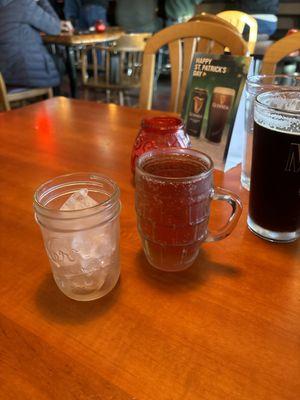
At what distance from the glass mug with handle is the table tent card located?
0.26m

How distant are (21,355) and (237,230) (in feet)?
1.10

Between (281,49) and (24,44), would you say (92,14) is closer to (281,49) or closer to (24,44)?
(24,44)

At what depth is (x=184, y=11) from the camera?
4832 mm

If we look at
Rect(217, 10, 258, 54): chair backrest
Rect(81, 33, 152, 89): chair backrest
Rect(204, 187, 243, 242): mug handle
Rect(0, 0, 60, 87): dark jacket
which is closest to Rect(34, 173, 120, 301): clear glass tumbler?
Rect(204, 187, 243, 242): mug handle

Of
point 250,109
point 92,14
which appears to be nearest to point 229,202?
point 250,109

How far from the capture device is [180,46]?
123 cm

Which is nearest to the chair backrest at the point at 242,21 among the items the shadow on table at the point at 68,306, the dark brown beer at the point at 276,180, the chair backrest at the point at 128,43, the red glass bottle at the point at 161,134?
the red glass bottle at the point at 161,134

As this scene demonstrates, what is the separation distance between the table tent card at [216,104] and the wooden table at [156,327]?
18cm

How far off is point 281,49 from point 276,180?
30.4 inches

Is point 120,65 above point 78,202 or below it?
below

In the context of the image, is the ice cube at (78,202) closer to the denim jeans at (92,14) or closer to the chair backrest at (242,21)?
the chair backrest at (242,21)

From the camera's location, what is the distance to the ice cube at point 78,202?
1.37 feet

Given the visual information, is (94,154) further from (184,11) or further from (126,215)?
(184,11)

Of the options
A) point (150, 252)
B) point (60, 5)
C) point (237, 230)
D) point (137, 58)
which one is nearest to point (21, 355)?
point (150, 252)
